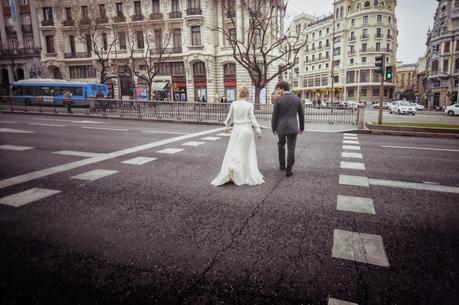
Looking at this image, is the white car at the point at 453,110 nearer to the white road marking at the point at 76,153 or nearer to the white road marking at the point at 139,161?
the white road marking at the point at 139,161

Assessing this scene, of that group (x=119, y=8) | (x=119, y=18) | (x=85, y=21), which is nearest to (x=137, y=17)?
(x=119, y=18)

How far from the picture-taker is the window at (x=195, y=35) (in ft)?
122

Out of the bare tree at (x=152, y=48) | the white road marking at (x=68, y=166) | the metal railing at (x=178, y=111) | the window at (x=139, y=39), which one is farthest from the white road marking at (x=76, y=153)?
the window at (x=139, y=39)

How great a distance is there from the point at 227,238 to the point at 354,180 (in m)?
3.29

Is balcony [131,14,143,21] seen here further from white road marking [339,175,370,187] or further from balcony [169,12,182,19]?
white road marking [339,175,370,187]

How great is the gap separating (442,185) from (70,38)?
48.8 metres

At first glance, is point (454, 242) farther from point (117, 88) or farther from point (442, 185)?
point (117, 88)

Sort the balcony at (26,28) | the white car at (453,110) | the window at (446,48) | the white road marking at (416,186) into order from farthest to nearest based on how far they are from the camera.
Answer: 1. the window at (446,48)
2. the balcony at (26,28)
3. the white car at (453,110)
4. the white road marking at (416,186)

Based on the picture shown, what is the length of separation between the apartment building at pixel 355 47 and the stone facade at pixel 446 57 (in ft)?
35.0

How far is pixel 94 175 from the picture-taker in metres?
5.61

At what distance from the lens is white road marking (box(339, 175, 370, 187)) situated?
5.06m

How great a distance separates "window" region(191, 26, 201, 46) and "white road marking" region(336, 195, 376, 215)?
121 ft

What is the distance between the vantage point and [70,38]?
1620 inches

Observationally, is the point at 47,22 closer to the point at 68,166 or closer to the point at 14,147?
the point at 14,147
